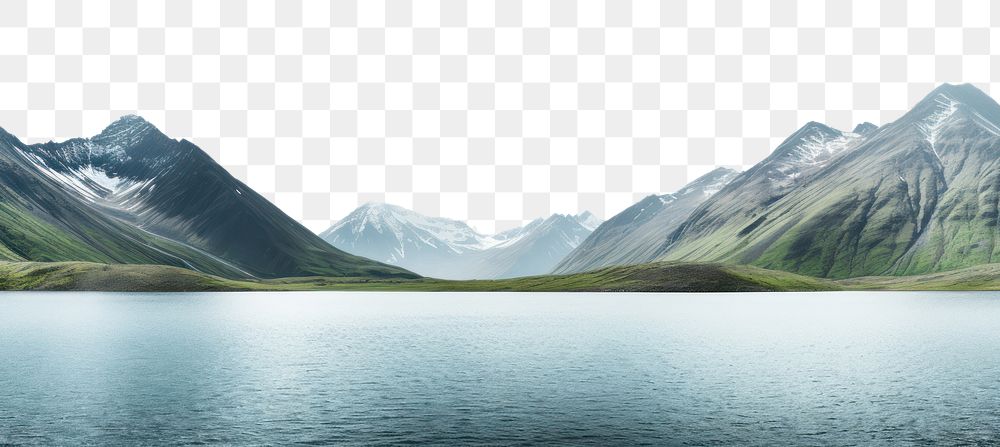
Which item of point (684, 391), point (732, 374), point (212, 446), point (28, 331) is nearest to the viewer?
point (212, 446)

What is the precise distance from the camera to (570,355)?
269 feet

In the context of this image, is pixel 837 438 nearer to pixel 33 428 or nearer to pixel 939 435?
pixel 939 435

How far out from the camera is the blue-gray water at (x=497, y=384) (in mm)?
43812

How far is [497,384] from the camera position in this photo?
2421 inches

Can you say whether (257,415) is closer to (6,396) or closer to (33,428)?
(33,428)

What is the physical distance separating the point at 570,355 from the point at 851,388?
102 ft

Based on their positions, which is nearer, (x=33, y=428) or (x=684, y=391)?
(x=33, y=428)

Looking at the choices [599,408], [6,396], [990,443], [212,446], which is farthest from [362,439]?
A: [990,443]

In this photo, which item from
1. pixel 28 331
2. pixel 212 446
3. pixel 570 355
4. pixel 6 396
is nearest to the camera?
pixel 212 446

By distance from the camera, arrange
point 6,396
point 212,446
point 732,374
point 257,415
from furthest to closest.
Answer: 1. point 732,374
2. point 6,396
3. point 257,415
4. point 212,446

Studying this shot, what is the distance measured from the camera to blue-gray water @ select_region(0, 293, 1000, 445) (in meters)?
43.8

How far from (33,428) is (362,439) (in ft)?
67.8

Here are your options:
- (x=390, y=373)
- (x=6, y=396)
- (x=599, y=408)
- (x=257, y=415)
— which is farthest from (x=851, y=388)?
(x=6, y=396)

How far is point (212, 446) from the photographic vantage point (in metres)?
39.8
